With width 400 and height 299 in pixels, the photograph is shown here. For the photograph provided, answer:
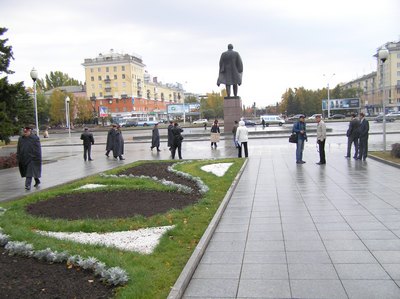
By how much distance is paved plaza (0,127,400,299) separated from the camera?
4156 millimetres

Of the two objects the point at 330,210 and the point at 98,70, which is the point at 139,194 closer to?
the point at 330,210

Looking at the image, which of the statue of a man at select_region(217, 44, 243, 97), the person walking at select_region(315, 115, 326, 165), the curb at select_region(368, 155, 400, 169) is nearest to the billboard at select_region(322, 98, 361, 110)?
the statue of a man at select_region(217, 44, 243, 97)

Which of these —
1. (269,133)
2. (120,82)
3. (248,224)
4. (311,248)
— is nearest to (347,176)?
(248,224)

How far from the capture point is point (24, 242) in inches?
205

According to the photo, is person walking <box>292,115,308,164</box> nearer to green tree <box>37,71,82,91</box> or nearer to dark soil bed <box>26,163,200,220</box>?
dark soil bed <box>26,163,200,220</box>

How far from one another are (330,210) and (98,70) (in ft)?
336

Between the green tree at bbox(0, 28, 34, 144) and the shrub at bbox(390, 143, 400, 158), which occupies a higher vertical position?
the green tree at bbox(0, 28, 34, 144)

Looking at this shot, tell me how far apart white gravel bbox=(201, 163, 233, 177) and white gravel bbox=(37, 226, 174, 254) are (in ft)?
19.2

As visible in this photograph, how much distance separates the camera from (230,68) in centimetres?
2905

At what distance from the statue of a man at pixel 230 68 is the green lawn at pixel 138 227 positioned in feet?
66.9

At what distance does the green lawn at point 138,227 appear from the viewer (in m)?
4.11

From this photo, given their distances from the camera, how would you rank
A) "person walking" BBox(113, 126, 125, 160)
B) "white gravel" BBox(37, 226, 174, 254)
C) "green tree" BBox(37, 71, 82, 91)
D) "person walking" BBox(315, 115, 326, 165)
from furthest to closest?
"green tree" BBox(37, 71, 82, 91) < "person walking" BBox(113, 126, 125, 160) < "person walking" BBox(315, 115, 326, 165) < "white gravel" BBox(37, 226, 174, 254)

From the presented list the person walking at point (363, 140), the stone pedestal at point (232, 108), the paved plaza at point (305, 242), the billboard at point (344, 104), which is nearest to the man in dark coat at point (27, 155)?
the paved plaza at point (305, 242)

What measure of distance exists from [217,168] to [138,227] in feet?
22.9
